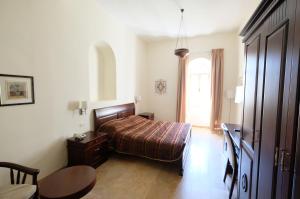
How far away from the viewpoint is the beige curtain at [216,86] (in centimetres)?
507

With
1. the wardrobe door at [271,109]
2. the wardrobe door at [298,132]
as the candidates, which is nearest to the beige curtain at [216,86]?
the wardrobe door at [271,109]

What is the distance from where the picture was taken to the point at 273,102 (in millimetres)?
917

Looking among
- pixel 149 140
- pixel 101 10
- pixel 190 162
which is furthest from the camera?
pixel 101 10

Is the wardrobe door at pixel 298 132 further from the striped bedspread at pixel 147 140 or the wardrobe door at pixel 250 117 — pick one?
the striped bedspread at pixel 147 140

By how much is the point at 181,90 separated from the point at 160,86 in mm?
851

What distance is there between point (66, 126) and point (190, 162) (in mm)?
2450

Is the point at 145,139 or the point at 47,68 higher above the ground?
the point at 47,68

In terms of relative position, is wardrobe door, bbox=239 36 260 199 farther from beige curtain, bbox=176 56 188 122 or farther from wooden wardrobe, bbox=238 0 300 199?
beige curtain, bbox=176 56 188 122

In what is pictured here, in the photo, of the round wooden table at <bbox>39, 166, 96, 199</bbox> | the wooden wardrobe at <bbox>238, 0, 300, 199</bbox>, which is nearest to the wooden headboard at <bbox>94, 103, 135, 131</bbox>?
the round wooden table at <bbox>39, 166, 96, 199</bbox>

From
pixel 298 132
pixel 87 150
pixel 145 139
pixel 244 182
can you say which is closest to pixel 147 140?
pixel 145 139

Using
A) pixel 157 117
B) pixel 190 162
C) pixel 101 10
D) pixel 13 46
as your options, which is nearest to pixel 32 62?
pixel 13 46

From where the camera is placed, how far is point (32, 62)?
7.03 ft

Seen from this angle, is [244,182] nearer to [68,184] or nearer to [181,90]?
[68,184]

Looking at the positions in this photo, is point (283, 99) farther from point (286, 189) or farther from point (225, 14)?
point (225, 14)
